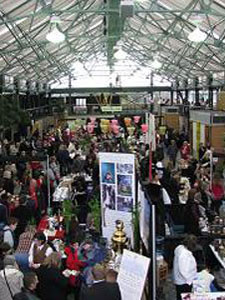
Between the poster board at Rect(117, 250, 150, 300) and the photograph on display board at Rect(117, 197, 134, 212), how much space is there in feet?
7.87

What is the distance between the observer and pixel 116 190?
9.04m

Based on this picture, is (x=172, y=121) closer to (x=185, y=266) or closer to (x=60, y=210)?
(x=60, y=210)

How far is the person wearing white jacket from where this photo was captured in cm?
650

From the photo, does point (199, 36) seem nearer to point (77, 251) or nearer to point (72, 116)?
point (77, 251)

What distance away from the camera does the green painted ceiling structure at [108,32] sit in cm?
1392

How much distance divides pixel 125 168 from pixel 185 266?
2641 millimetres

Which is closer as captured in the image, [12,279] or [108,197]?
[12,279]

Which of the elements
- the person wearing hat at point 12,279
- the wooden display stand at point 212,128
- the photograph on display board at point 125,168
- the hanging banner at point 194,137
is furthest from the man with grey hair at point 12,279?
the hanging banner at point 194,137

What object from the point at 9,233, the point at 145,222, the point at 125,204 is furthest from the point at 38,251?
the point at 125,204

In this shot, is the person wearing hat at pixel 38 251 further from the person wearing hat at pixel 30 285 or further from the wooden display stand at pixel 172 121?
the wooden display stand at pixel 172 121

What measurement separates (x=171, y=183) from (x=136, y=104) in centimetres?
2876

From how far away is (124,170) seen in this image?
8.84m

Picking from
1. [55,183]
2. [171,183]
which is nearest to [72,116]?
[55,183]

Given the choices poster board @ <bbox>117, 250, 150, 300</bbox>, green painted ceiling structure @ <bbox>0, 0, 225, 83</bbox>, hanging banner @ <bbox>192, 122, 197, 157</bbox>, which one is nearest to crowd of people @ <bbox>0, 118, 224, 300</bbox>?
poster board @ <bbox>117, 250, 150, 300</bbox>
